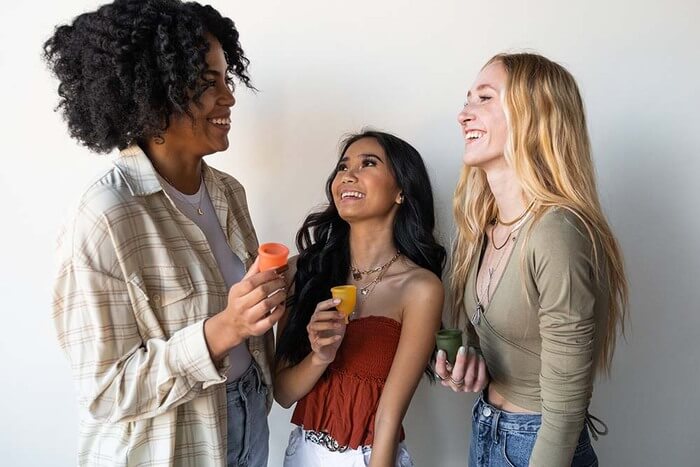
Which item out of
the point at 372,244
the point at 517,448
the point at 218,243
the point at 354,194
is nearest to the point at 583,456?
the point at 517,448

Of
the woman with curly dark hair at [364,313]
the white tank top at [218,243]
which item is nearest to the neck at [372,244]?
the woman with curly dark hair at [364,313]

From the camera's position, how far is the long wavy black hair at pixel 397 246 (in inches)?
64.3

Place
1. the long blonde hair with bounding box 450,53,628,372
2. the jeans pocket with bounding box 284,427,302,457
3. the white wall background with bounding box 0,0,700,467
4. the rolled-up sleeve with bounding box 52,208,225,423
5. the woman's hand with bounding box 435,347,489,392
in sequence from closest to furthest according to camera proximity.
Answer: the rolled-up sleeve with bounding box 52,208,225,423
the long blonde hair with bounding box 450,53,628,372
the woman's hand with bounding box 435,347,489,392
the jeans pocket with bounding box 284,427,302,457
the white wall background with bounding box 0,0,700,467

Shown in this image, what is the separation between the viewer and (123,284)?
114 cm

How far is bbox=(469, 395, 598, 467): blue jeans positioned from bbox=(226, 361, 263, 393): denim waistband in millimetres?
588

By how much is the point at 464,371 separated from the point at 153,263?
76cm

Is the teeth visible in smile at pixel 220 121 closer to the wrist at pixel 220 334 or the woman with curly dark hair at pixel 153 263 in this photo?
the woman with curly dark hair at pixel 153 263

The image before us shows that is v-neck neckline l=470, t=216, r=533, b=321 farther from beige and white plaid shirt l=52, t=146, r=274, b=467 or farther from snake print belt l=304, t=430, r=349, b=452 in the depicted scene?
beige and white plaid shirt l=52, t=146, r=274, b=467

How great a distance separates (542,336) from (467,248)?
43 cm

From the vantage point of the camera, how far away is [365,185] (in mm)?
1611

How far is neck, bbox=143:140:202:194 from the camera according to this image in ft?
4.32

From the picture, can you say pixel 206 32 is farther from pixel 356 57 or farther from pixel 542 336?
pixel 542 336

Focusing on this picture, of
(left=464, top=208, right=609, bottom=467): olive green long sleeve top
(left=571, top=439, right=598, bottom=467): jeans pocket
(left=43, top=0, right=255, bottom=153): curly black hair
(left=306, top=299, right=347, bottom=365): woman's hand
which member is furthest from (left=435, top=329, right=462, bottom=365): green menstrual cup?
(left=43, top=0, right=255, bottom=153): curly black hair

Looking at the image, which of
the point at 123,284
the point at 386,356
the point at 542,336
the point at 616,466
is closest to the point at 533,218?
the point at 542,336
